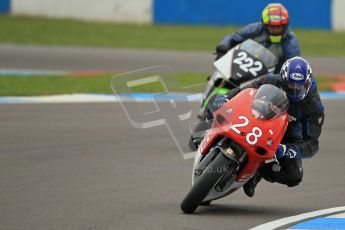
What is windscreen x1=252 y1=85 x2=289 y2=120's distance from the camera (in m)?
7.96

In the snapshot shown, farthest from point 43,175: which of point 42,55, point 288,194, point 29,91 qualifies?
point 42,55

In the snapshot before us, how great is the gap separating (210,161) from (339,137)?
17.7 ft

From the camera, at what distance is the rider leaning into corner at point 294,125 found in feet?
27.1

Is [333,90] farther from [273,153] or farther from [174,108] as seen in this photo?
[273,153]

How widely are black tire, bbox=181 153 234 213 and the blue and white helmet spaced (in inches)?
33.0

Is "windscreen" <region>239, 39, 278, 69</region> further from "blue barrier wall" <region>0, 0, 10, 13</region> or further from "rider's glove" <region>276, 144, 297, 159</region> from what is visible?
"blue barrier wall" <region>0, 0, 10, 13</region>

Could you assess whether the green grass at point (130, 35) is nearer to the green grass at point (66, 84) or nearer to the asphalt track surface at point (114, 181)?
the green grass at point (66, 84)

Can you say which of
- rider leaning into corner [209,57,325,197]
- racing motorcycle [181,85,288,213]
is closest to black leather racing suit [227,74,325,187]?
rider leaning into corner [209,57,325,197]

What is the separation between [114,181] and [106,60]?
1313 centimetres

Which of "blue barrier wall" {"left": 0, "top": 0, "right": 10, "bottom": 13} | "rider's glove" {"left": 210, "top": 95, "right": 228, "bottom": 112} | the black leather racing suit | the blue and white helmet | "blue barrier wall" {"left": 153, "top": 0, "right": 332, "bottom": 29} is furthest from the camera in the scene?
"blue barrier wall" {"left": 0, "top": 0, "right": 10, "bottom": 13}

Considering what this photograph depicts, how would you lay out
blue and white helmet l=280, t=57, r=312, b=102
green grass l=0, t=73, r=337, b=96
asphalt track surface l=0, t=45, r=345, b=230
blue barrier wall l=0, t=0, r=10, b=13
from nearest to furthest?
asphalt track surface l=0, t=45, r=345, b=230
blue and white helmet l=280, t=57, r=312, b=102
green grass l=0, t=73, r=337, b=96
blue barrier wall l=0, t=0, r=10, b=13

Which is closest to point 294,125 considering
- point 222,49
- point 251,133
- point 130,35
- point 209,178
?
point 251,133

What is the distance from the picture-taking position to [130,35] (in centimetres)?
2756

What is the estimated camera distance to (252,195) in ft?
27.9
